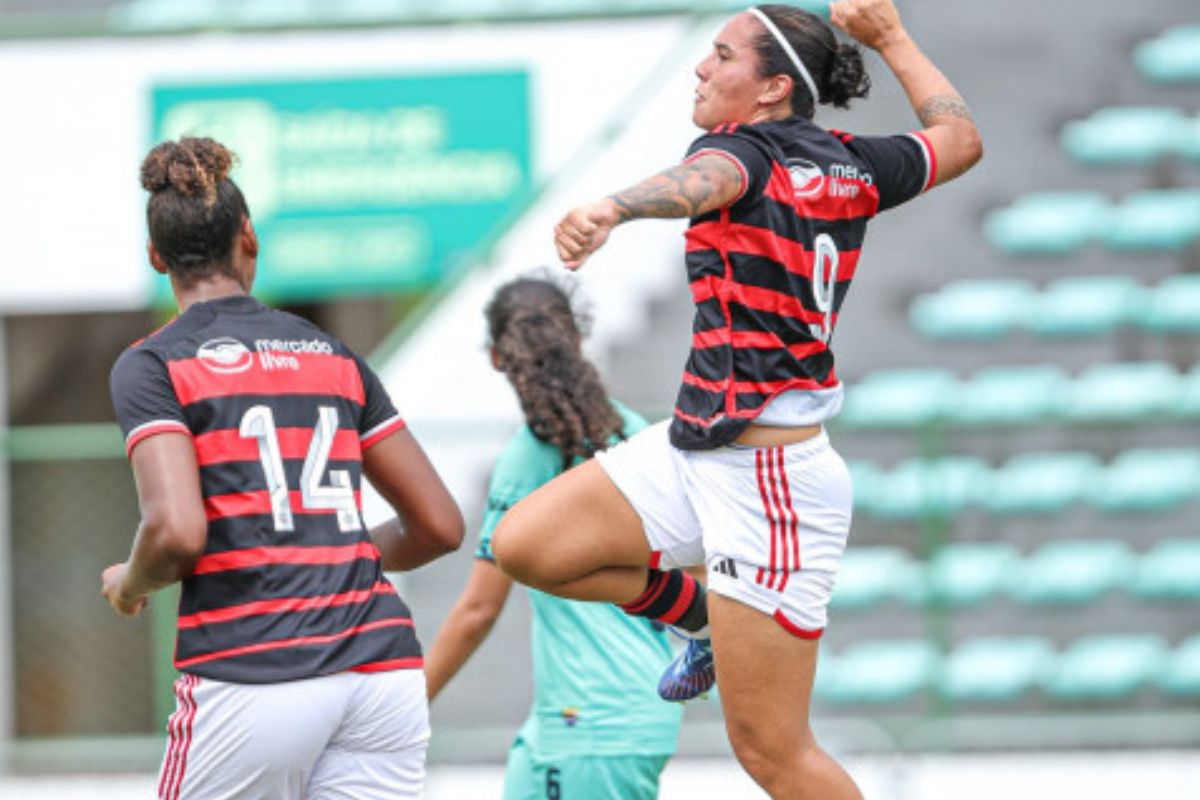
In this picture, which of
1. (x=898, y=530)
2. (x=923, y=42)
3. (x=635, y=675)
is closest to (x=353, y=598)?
(x=635, y=675)

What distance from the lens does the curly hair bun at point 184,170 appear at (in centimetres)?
394

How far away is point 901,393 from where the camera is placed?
1109 cm

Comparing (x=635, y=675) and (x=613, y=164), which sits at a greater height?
(x=613, y=164)

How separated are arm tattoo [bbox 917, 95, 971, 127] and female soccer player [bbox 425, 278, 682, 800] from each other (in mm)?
1081

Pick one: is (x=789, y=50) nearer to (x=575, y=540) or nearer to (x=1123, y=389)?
(x=575, y=540)

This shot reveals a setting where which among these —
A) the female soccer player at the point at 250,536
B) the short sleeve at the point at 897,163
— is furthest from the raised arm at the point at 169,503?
the short sleeve at the point at 897,163

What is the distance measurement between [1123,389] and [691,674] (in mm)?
6862

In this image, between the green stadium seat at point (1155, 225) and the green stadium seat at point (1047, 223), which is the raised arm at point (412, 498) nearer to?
the green stadium seat at point (1047, 223)

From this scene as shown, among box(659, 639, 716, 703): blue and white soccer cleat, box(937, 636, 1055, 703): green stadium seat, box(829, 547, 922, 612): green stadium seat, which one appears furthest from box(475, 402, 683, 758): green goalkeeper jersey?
box(937, 636, 1055, 703): green stadium seat

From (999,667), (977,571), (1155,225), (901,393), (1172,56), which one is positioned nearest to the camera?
(999,667)

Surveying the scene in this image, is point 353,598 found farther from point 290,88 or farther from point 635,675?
point 290,88

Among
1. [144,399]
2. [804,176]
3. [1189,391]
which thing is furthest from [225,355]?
[1189,391]

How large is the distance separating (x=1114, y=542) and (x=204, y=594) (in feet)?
25.7

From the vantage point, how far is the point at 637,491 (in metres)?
4.65
